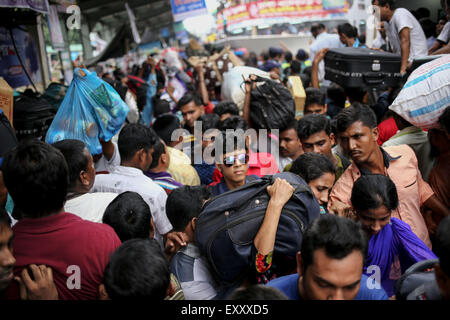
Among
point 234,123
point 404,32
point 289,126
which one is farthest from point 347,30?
point 234,123

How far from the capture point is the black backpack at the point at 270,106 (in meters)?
3.46

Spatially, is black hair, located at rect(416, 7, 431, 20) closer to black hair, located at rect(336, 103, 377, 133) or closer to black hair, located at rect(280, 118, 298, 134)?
black hair, located at rect(280, 118, 298, 134)

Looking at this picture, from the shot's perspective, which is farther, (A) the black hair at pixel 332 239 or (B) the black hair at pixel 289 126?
(B) the black hair at pixel 289 126

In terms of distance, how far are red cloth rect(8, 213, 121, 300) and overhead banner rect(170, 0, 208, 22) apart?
6.25 meters

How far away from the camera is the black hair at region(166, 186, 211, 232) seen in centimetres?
211

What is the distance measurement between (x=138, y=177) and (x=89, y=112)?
2.75 ft

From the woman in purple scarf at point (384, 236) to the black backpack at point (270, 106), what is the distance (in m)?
1.60

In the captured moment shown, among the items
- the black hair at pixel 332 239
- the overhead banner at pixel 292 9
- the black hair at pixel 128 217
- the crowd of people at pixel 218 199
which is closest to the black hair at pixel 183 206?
the crowd of people at pixel 218 199

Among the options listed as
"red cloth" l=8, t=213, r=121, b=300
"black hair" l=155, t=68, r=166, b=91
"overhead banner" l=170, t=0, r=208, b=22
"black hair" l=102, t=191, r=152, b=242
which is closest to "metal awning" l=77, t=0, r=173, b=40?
"black hair" l=155, t=68, r=166, b=91

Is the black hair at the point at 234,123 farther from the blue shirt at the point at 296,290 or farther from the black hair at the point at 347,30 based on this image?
the black hair at the point at 347,30

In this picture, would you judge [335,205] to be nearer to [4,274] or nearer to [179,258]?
[179,258]

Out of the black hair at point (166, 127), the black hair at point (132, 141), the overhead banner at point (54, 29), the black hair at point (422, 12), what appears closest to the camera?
the black hair at point (132, 141)

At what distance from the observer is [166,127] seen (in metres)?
Result: 4.12

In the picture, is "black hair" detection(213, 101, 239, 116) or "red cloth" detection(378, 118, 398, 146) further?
"black hair" detection(213, 101, 239, 116)
